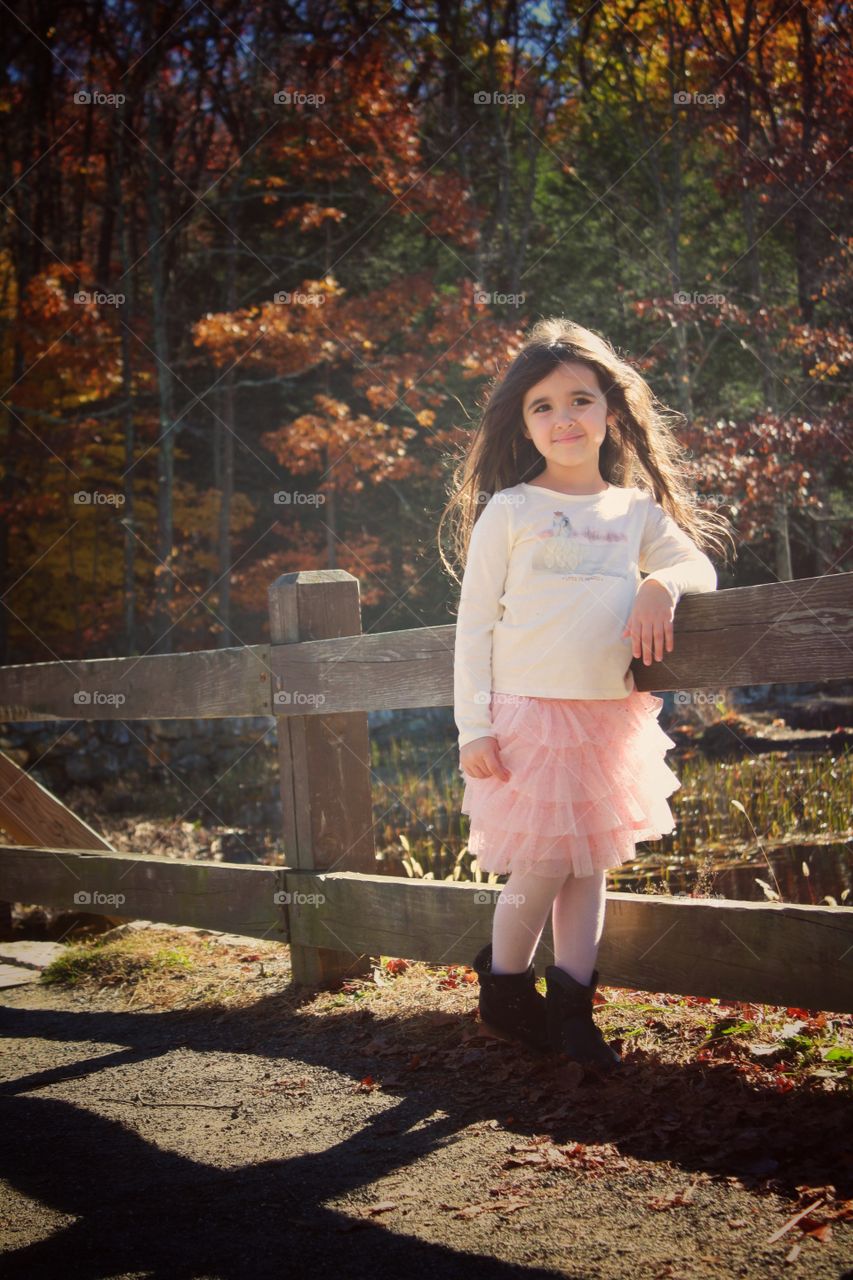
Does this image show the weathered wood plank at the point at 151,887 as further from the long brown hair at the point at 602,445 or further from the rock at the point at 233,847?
the rock at the point at 233,847

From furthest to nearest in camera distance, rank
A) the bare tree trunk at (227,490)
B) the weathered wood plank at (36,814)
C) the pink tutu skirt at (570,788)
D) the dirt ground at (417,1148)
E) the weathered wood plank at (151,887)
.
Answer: the bare tree trunk at (227,490), the weathered wood plank at (36,814), the weathered wood plank at (151,887), the pink tutu skirt at (570,788), the dirt ground at (417,1148)

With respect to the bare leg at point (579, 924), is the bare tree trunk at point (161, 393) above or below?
above

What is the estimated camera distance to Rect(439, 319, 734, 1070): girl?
2908mm

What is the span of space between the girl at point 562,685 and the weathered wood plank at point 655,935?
0.66 feet

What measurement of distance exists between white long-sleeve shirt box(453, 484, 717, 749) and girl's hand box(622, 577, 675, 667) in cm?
4

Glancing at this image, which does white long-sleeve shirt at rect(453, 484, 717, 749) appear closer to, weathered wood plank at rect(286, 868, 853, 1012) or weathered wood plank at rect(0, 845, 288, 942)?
weathered wood plank at rect(286, 868, 853, 1012)

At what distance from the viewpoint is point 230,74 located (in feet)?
50.2

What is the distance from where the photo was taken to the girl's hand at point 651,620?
2779mm

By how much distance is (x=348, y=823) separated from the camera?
4.14 meters

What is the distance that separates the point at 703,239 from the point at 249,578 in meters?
8.64

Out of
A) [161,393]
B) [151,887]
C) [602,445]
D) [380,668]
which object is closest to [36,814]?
[151,887]

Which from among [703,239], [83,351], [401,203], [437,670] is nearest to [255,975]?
[437,670]

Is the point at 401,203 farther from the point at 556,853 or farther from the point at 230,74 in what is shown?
the point at 556,853

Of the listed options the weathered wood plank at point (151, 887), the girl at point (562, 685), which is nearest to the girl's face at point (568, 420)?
the girl at point (562, 685)
